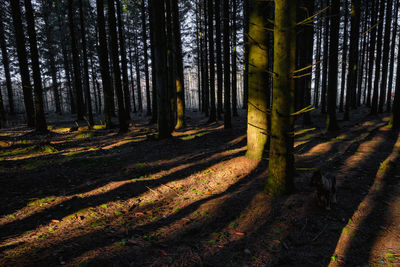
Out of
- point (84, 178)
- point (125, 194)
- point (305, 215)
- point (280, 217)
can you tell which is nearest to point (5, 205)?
point (84, 178)

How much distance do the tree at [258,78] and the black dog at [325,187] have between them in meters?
2.34

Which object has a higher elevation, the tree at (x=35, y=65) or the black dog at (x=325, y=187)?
the tree at (x=35, y=65)

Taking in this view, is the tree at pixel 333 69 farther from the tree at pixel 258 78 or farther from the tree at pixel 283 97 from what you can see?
the tree at pixel 283 97

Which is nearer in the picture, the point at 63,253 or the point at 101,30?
the point at 63,253

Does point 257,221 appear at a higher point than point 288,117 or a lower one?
lower

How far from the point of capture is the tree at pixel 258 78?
5.70 metres

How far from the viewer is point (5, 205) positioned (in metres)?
Result: 4.40

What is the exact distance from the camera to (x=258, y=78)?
5816 mm

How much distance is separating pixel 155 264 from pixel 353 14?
16.1 m

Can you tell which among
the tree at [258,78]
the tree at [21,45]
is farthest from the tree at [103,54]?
the tree at [258,78]

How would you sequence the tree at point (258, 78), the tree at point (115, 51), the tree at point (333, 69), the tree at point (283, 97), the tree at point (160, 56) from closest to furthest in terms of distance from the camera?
the tree at point (283, 97)
the tree at point (258, 78)
the tree at point (160, 56)
the tree at point (333, 69)
the tree at point (115, 51)

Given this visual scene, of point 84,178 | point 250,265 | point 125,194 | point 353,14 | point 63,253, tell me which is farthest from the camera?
point 353,14

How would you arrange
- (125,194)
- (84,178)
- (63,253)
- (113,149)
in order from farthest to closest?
(113,149) → (84,178) → (125,194) → (63,253)

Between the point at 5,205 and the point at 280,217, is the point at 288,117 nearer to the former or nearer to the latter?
the point at 280,217
